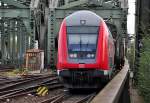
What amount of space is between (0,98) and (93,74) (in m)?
3.20

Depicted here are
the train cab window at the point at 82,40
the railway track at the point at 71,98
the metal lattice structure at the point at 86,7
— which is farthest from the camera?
the metal lattice structure at the point at 86,7

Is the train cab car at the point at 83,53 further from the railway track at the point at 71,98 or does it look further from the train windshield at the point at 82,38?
the railway track at the point at 71,98

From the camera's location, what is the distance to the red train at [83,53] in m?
17.1

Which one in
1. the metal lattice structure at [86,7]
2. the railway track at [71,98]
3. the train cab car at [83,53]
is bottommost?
the railway track at [71,98]

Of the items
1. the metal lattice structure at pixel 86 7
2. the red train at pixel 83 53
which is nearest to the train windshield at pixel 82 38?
the red train at pixel 83 53

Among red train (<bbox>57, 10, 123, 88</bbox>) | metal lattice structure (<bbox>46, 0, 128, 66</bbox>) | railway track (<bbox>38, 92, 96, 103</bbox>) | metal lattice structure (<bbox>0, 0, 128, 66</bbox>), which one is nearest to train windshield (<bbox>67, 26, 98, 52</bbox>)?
red train (<bbox>57, 10, 123, 88</bbox>)

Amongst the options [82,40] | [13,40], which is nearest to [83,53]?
[82,40]

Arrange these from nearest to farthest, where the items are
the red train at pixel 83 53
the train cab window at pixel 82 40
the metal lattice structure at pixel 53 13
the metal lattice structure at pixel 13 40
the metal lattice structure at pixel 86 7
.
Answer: the red train at pixel 83 53 < the train cab window at pixel 82 40 < the metal lattice structure at pixel 86 7 < the metal lattice structure at pixel 53 13 < the metal lattice structure at pixel 13 40

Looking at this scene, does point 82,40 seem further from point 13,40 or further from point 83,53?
point 13,40

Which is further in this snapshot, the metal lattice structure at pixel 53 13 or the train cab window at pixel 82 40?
the metal lattice structure at pixel 53 13

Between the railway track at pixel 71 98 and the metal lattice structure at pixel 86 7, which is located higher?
the metal lattice structure at pixel 86 7

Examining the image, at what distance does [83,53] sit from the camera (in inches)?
681

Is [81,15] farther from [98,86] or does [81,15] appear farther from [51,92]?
[51,92]

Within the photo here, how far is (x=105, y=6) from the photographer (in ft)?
122
